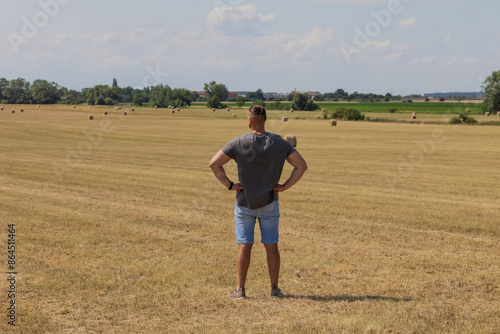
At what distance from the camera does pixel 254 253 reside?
8.70 m

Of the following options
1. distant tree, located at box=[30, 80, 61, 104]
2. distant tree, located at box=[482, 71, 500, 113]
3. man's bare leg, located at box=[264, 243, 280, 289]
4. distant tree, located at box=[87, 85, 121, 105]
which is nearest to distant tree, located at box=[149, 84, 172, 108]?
distant tree, located at box=[87, 85, 121, 105]

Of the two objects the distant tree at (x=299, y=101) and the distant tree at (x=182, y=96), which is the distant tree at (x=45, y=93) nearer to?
the distant tree at (x=182, y=96)

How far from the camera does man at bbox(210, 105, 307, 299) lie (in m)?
6.18

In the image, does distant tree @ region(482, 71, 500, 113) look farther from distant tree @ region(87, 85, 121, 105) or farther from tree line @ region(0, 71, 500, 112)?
distant tree @ region(87, 85, 121, 105)

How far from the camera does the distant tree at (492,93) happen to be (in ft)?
283

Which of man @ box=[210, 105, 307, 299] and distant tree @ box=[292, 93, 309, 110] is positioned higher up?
distant tree @ box=[292, 93, 309, 110]

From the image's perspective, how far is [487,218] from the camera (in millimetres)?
11664

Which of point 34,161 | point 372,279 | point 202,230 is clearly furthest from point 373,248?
point 34,161

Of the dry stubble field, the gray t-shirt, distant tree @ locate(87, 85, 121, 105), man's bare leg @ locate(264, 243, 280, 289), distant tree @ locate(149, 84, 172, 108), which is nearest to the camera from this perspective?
the dry stubble field

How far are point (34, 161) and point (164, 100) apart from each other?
4511 inches

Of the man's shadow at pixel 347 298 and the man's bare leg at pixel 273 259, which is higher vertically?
the man's bare leg at pixel 273 259

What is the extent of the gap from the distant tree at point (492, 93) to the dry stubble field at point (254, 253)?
74.3 meters

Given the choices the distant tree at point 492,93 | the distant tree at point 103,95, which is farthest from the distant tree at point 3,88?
the distant tree at point 492,93

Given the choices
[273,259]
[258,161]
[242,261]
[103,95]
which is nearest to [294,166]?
[258,161]
